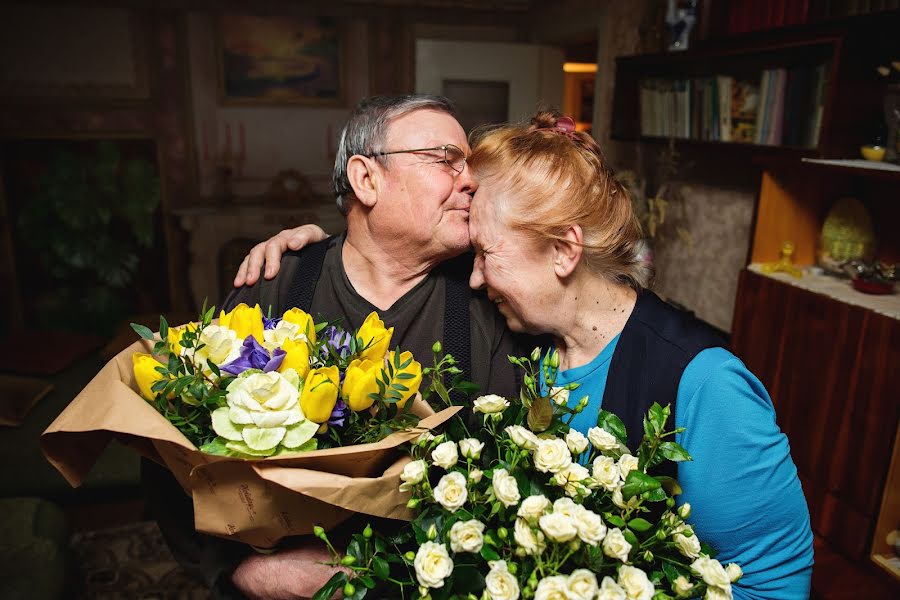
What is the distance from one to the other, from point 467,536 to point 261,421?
298 millimetres

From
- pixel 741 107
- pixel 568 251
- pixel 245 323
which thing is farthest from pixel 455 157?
pixel 741 107

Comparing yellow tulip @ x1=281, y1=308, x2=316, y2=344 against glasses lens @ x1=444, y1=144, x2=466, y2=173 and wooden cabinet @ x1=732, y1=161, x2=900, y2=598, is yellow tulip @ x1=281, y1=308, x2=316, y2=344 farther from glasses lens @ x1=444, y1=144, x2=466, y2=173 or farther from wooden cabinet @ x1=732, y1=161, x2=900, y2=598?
wooden cabinet @ x1=732, y1=161, x2=900, y2=598

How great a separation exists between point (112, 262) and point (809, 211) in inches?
191

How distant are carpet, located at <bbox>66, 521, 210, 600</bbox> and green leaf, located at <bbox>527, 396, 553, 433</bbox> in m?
2.17

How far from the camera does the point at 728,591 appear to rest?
31.6 inches

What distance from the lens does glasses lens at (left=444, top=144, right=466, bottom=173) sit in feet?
4.68

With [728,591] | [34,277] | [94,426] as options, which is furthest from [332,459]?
[34,277]

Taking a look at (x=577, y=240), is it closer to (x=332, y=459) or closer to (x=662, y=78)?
(x=332, y=459)

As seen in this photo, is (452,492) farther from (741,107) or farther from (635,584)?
(741,107)

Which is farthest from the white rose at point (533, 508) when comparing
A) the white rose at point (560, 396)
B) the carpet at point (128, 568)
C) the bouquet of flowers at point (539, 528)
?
the carpet at point (128, 568)

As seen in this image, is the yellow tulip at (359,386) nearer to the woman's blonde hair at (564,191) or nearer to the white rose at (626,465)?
the white rose at (626,465)

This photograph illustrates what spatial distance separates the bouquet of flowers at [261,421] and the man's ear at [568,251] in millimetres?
394

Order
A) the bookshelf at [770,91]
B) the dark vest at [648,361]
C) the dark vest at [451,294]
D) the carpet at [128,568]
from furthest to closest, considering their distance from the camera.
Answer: the carpet at [128,568] < the bookshelf at [770,91] < the dark vest at [451,294] < the dark vest at [648,361]

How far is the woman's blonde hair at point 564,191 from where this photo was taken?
1220mm
